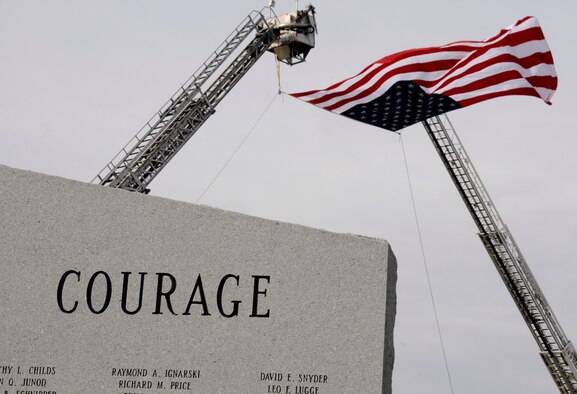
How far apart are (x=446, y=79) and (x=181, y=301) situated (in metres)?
7.33

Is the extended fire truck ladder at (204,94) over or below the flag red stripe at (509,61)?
over

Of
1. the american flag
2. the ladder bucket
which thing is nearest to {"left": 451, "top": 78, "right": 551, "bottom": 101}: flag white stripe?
the american flag

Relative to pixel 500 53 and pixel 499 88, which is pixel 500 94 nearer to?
pixel 499 88

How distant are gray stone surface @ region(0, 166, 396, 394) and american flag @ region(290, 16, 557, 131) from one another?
603 centimetres

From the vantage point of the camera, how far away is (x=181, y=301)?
44.1ft

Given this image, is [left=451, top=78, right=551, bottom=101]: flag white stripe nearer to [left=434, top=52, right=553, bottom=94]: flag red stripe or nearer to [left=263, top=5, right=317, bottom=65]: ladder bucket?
[left=434, top=52, right=553, bottom=94]: flag red stripe

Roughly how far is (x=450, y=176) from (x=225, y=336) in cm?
2081

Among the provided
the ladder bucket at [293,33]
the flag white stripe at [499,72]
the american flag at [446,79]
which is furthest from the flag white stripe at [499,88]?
the ladder bucket at [293,33]

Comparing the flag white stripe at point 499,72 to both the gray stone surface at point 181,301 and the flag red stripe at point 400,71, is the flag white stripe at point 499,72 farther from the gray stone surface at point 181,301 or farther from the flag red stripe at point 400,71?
the gray stone surface at point 181,301

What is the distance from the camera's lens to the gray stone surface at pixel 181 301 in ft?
43.4

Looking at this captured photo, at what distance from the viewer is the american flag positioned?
1870 cm

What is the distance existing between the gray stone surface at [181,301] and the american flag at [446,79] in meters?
6.03

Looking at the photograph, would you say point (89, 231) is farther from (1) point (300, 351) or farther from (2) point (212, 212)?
(1) point (300, 351)

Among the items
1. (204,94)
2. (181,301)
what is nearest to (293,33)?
(204,94)
